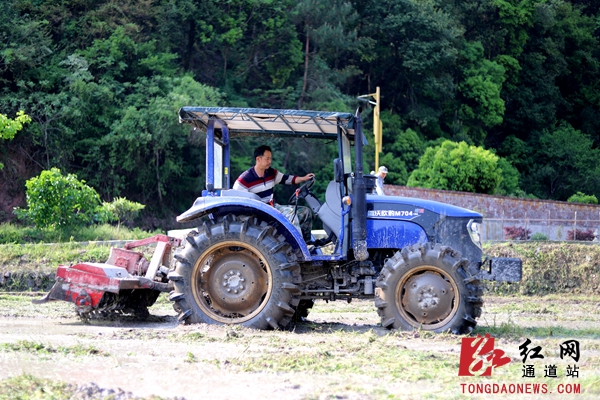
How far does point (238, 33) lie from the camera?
123 ft

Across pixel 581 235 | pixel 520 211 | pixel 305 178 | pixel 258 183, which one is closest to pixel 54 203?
pixel 258 183

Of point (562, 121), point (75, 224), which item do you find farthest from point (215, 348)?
point (562, 121)

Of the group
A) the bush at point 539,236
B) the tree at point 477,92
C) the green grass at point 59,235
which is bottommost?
the bush at point 539,236

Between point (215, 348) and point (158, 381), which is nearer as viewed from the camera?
point (158, 381)

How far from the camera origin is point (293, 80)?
40.0 metres

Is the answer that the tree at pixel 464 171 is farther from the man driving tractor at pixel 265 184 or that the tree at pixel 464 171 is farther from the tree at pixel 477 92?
the man driving tractor at pixel 265 184

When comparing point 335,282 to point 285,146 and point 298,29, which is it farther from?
point 298,29

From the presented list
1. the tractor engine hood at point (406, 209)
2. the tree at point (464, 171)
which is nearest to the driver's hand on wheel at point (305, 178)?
the tractor engine hood at point (406, 209)

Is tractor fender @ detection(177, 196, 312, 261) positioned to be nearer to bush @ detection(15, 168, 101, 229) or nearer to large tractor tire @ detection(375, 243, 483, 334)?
large tractor tire @ detection(375, 243, 483, 334)

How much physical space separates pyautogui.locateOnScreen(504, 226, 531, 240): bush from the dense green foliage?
12.7 ft

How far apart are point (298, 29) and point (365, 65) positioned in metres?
4.73

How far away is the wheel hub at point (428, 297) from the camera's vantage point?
33.2 ft

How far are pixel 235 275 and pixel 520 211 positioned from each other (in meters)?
21.5

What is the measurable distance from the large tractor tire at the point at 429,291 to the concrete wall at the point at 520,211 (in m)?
18.1
